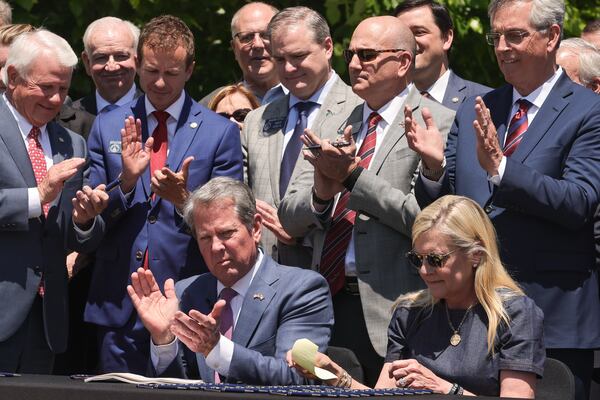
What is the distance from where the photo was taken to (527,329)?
5.43 metres

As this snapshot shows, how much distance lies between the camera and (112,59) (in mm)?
8242

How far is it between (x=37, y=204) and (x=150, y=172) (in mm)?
750

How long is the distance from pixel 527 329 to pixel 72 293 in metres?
3.14

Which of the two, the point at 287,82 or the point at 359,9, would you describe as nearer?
the point at 287,82

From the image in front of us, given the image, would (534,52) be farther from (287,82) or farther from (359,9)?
(359,9)

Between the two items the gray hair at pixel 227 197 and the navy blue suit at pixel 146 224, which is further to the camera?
the navy blue suit at pixel 146 224

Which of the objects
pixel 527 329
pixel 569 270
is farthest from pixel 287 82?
pixel 527 329

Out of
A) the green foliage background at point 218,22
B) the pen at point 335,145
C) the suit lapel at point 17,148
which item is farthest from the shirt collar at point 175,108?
the green foliage background at point 218,22

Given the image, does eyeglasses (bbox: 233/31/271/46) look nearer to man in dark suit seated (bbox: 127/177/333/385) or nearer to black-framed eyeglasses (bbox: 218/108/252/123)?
black-framed eyeglasses (bbox: 218/108/252/123)

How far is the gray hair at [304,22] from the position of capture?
24.4ft

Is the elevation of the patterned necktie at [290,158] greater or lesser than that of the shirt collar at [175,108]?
lesser

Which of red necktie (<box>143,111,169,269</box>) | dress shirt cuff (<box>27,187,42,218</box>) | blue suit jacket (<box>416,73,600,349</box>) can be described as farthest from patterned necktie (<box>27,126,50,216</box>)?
blue suit jacket (<box>416,73,600,349</box>)

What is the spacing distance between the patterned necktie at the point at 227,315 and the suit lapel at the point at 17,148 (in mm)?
1342

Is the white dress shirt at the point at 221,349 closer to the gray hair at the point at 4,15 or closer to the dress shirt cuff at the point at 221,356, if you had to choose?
the dress shirt cuff at the point at 221,356
